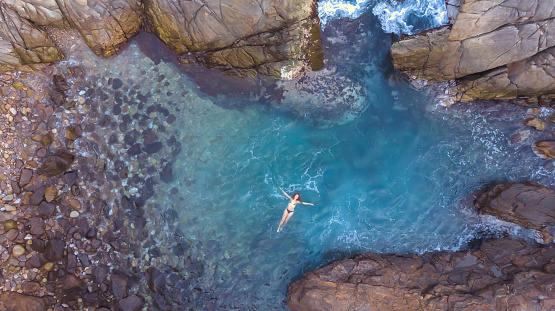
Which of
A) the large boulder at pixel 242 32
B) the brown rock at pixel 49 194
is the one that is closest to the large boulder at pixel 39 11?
the large boulder at pixel 242 32

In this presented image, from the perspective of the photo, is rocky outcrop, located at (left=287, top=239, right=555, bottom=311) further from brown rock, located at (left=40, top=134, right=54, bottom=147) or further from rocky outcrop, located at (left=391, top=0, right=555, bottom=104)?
brown rock, located at (left=40, top=134, right=54, bottom=147)

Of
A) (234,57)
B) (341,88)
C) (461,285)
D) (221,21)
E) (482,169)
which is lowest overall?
(461,285)

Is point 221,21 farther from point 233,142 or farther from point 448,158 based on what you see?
point 448,158

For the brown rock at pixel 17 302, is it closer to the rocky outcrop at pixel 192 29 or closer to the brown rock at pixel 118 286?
the brown rock at pixel 118 286

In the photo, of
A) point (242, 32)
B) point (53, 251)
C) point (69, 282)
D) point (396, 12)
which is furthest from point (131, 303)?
point (396, 12)

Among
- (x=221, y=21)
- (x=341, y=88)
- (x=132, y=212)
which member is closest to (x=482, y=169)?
(x=341, y=88)

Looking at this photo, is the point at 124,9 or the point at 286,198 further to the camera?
the point at 286,198
